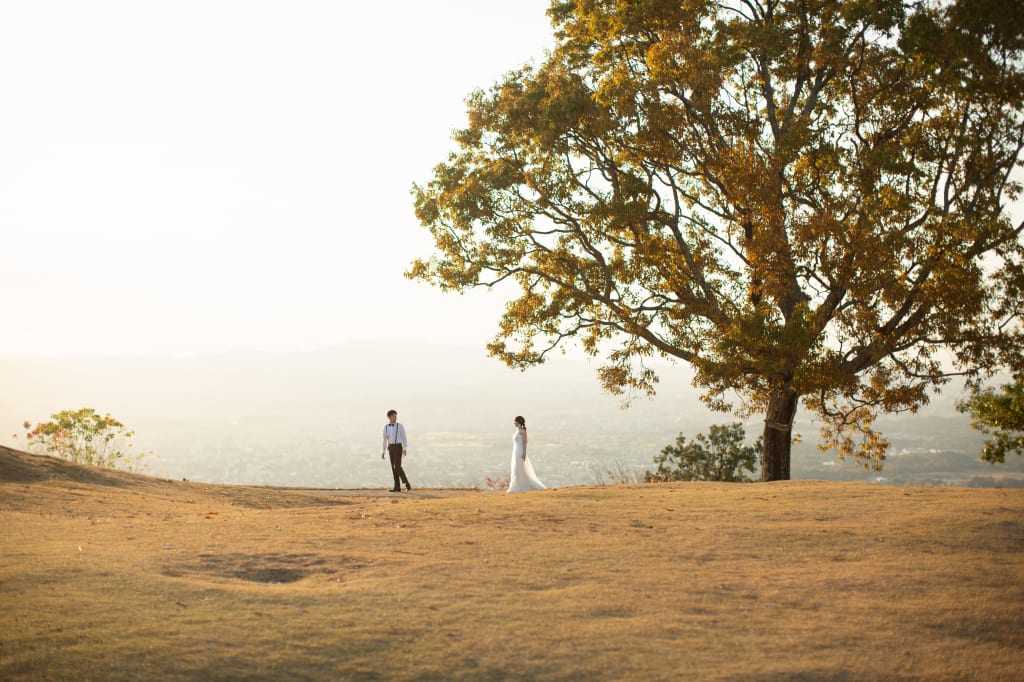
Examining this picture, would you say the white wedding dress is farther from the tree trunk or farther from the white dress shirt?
the tree trunk

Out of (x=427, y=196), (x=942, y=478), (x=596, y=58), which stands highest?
(x=596, y=58)

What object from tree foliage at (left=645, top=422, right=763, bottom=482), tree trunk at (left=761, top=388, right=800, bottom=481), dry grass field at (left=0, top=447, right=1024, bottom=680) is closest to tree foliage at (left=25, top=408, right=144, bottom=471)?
dry grass field at (left=0, top=447, right=1024, bottom=680)

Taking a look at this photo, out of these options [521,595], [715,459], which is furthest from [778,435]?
[521,595]

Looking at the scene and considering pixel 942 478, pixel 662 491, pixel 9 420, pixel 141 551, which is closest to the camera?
pixel 141 551

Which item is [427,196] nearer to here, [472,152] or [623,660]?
[472,152]

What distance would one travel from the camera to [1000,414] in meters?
21.6

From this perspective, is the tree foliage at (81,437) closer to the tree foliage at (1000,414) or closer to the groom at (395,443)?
the groom at (395,443)

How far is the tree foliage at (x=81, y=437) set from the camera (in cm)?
2498

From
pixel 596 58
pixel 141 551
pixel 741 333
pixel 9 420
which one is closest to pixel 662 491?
pixel 741 333

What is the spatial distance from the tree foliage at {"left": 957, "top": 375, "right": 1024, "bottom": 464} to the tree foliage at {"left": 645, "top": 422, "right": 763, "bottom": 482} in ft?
22.9

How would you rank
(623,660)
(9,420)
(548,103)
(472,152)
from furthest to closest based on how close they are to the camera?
1. (9,420)
2. (472,152)
3. (548,103)
4. (623,660)

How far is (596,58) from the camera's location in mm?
23953

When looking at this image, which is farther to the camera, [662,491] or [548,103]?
[548,103]

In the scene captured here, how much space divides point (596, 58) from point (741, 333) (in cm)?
905
